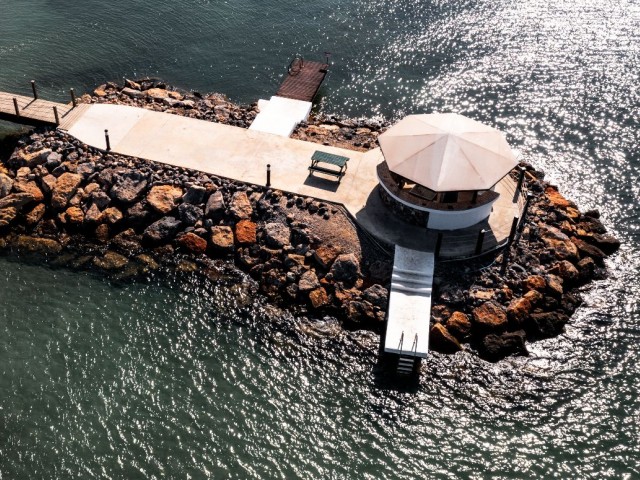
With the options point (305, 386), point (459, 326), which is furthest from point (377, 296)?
point (305, 386)

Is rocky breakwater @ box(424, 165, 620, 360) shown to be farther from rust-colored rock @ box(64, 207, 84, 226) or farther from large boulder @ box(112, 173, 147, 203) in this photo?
rust-colored rock @ box(64, 207, 84, 226)

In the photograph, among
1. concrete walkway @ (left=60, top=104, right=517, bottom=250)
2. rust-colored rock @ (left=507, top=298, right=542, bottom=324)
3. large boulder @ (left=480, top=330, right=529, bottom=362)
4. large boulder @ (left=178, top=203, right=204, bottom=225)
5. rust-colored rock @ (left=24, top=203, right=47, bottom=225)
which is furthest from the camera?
rust-colored rock @ (left=24, top=203, right=47, bottom=225)

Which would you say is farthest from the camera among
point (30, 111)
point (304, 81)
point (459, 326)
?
point (304, 81)

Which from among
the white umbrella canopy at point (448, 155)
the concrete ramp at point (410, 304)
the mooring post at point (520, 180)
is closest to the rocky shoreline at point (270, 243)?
the concrete ramp at point (410, 304)

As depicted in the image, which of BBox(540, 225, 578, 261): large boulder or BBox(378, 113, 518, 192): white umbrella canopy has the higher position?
BBox(378, 113, 518, 192): white umbrella canopy

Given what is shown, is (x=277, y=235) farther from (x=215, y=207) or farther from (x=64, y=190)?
(x=64, y=190)

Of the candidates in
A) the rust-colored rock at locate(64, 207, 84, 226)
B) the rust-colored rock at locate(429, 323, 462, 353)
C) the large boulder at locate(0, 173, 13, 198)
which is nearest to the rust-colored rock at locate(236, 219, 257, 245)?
the rust-colored rock at locate(64, 207, 84, 226)
